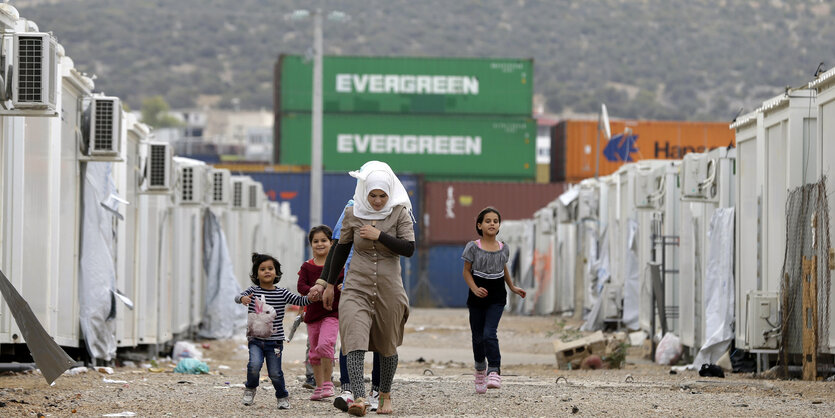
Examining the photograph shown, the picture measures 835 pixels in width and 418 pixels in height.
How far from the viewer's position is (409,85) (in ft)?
171

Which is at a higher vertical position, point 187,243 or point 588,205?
point 588,205

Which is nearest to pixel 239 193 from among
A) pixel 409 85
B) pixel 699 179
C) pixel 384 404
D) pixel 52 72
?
pixel 699 179

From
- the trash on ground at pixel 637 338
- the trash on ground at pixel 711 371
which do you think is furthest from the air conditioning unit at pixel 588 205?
the trash on ground at pixel 711 371

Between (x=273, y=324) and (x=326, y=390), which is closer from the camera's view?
(x=273, y=324)

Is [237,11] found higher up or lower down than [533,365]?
higher up

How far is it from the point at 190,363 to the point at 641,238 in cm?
963

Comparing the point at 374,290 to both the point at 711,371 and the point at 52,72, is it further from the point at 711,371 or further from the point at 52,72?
the point at 711,371

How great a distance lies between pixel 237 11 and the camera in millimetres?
152000

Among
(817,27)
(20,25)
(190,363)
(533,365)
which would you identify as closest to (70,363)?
(20,25)

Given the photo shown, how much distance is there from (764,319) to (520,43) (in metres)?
129

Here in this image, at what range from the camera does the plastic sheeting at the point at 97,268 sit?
12.5m

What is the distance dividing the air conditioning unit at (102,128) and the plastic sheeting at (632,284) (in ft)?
35.1

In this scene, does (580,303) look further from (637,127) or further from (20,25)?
(637,127)

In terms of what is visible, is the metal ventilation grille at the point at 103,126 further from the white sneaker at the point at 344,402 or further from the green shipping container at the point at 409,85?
the green shipping container at the point at 409,85
